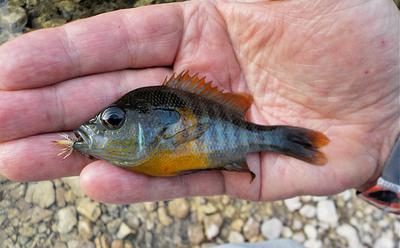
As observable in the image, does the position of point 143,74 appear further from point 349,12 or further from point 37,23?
point 37,23

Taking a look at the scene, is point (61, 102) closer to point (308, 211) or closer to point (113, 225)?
point (113, 225)

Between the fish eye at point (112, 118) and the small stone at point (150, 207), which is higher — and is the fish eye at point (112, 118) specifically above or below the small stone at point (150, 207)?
above

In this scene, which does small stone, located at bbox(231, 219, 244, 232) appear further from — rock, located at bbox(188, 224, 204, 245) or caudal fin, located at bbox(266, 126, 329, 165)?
caudal fin, located at bbox(266, 126, 329, 165)

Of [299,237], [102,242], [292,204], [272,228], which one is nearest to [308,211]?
[292,204]

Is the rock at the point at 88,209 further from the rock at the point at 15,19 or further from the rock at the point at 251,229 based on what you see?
the rock at the point at 15,19

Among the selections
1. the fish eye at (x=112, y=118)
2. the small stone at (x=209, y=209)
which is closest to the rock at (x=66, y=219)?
the small stone at (x=209, y=209)

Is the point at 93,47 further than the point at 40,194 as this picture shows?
No
